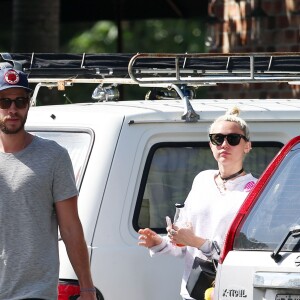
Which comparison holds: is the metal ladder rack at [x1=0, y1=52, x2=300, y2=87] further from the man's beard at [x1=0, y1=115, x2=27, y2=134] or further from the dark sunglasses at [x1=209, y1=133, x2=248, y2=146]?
the man's beard at [x1=0, y1=115, x2=27, y2=134]

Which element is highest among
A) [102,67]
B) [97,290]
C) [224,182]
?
[102,67]

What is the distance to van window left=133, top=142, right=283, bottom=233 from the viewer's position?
682 centimetres

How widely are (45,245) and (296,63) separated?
2192 mm

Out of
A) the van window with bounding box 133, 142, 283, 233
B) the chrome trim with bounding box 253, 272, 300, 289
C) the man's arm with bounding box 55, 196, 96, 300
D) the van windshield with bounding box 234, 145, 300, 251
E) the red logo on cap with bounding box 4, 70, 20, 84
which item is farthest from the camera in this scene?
the van window with bounding box 133, 142, 283, 233

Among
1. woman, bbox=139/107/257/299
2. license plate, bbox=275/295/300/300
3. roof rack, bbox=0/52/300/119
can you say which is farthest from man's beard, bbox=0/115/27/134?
license plate, bbox=275/295/300/300

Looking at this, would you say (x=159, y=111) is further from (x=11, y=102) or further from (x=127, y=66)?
(x=127, y=66)

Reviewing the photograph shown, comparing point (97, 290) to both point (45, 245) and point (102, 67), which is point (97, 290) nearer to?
point (45, 245)

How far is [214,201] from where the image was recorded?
6.57m

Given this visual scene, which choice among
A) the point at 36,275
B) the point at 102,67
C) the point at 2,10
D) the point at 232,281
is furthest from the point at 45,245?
the point at 2,10

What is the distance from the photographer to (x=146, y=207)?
6824 mm

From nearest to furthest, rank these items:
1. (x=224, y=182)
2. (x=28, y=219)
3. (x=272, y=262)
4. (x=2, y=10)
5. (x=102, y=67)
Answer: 1. (x=272, y=262)
2. (x=28, y=219)
3. (x=224, y=182)
4. (x=102, y=67)
5. (x=2, y=10)

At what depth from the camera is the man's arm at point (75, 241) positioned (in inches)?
245

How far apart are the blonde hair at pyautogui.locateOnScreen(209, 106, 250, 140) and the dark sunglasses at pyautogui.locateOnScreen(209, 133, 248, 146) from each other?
1.3 inches

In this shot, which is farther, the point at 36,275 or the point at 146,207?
the point at 146,207
